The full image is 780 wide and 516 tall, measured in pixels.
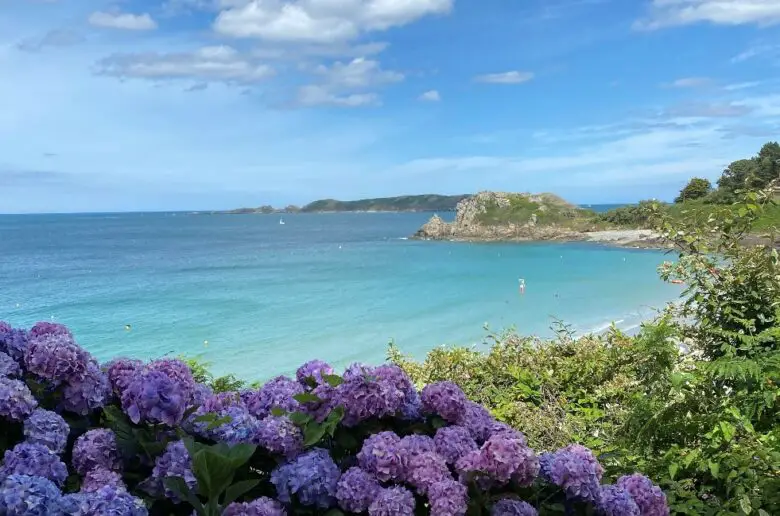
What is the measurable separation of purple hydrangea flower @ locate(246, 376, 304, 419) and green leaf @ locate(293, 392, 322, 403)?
70mm

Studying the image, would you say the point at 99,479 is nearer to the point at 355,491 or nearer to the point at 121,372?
the point at 121,372

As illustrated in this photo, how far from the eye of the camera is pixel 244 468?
6.17ft

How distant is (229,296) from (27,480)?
34212mm

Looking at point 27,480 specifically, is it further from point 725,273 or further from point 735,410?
point 725,273

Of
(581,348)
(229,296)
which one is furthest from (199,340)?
(581,348)

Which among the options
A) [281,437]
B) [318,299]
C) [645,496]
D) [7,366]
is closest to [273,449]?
[281,437]

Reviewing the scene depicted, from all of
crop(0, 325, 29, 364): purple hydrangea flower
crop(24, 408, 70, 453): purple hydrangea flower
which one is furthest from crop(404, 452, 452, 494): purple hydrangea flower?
crop(0, 325, 29, 364): purple hydrangea flower

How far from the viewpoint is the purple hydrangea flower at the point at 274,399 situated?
80.4 inches

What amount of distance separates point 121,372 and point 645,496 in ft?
5.66

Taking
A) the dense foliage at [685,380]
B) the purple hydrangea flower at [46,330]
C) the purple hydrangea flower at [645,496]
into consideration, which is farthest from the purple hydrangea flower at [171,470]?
the dense foliage at [685,380]

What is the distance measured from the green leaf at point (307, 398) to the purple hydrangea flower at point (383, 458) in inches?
9.2

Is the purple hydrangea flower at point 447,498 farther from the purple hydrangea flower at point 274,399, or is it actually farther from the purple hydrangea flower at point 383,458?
the purple hydrangea flower at point 274,399

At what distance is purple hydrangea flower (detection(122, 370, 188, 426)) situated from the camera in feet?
5.97

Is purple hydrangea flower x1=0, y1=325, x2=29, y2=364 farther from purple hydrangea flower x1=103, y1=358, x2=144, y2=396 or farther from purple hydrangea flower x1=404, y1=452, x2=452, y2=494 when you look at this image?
purple hydrangea flower x1=404, y1=452, x2=452, y2=494
